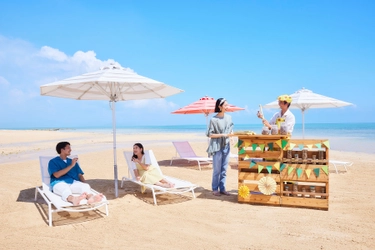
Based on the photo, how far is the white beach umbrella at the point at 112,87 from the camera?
5000mm

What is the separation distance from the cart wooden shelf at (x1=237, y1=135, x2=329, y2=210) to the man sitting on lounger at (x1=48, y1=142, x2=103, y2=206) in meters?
2.45

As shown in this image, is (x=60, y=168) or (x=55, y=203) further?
→ (x=60, y=168)

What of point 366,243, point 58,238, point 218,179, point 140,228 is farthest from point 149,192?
point 366,243

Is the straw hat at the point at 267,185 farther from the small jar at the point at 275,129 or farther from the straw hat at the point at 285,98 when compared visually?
the straw hat at the point at 285,98

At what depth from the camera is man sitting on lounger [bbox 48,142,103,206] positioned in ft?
15.2

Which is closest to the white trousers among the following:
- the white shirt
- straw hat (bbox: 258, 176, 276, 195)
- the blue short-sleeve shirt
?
the blue short-sleeve shirt

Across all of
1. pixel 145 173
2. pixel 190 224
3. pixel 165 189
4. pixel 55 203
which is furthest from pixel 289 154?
pixel 55 203

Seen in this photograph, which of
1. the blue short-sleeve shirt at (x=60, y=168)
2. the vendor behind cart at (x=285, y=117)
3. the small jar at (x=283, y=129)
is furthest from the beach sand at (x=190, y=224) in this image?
the vendor behind cart at (x=285, y=117)

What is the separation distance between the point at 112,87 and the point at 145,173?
178 centimetres

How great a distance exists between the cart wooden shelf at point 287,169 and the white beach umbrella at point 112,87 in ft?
6.72

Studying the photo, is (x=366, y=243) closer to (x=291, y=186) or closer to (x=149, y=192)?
(x=291, y=186)

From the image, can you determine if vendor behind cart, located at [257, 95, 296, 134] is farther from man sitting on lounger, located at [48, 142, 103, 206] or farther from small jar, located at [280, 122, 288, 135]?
man sitting on lounger, located at [48, 142, 103, 206]

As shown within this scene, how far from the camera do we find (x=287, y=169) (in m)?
4.93

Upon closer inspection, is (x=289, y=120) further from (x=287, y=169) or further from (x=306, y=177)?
(x=306, y=177)
